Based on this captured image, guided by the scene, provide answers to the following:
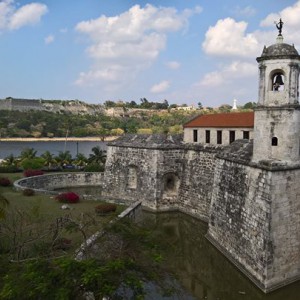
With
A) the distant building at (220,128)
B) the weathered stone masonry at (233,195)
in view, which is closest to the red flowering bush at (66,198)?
the weathered stone masonry at (233,195)

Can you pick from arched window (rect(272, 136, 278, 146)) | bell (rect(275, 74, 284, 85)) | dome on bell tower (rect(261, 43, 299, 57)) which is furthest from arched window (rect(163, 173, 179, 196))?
dome on bell tower (rect(261, 43, 299, 57))

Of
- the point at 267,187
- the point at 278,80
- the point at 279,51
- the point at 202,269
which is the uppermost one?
the point at 279,51

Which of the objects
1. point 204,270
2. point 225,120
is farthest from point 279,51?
point 204,270

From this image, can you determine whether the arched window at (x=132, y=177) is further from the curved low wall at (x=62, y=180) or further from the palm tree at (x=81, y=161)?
the palm tree at (x=81, y=161)

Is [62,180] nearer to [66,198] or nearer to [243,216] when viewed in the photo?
[66,198]

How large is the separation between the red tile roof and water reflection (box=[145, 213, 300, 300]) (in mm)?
5849

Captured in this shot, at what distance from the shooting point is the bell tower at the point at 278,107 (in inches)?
502

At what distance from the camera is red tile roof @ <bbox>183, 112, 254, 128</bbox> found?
18791mm

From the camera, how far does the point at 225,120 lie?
20328 millimetres

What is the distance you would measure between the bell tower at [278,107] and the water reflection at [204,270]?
14.6 ft

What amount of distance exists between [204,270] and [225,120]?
9.34 metres

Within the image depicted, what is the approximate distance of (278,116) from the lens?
1290 centimetres

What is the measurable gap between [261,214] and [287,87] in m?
4.76

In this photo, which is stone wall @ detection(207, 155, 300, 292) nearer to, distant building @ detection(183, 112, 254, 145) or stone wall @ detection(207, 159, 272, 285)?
stone wall @ detection(207, 159, 272, 285)
